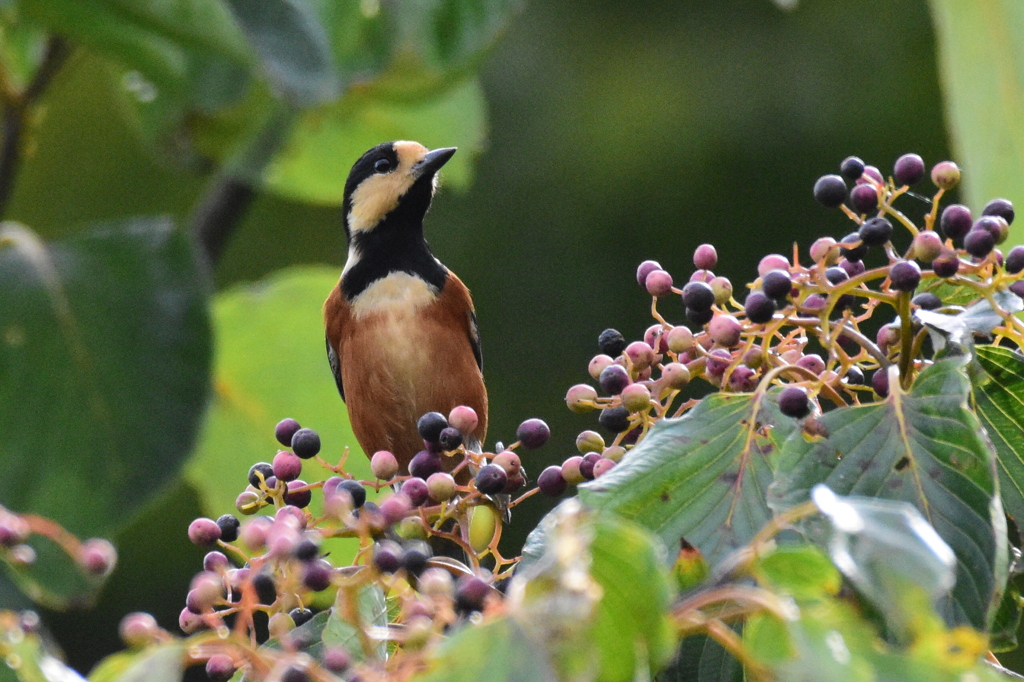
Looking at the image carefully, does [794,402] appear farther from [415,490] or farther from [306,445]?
[306,445]

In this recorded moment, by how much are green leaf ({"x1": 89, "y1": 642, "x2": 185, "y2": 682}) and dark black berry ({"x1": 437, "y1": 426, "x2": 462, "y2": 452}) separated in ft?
2.13

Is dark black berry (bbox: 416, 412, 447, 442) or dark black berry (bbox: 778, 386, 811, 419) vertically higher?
dark black berry (bbox: 778, 386, 811, 419)

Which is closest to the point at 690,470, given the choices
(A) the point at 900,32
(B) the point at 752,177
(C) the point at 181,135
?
(C) the point at 181,135

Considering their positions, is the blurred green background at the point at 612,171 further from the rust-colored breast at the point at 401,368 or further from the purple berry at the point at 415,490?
the purple berry at the point at 415,490

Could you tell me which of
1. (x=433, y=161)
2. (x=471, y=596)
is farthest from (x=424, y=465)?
(x=433, y=161)

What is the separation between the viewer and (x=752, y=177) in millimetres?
6023

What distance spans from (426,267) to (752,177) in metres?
3.71

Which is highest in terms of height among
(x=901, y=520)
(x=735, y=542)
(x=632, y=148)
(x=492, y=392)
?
(x=901, y=520)

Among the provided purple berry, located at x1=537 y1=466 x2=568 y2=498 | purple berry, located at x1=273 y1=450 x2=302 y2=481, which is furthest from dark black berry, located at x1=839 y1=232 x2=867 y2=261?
purple berry, located at x1=273 y1=450 x2=302 y2=481

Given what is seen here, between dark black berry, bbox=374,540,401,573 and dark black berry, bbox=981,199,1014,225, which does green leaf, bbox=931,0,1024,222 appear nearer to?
dark black berry, bbox=981,199,1014,225

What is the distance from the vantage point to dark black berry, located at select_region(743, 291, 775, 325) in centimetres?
104

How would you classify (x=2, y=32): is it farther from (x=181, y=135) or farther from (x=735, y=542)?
(x=735, y=542)

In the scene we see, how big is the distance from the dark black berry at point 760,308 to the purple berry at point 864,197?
0.62 ft

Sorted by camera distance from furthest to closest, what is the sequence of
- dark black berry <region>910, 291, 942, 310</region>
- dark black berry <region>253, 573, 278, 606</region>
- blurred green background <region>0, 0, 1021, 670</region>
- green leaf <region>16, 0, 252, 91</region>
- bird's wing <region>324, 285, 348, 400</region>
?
blurred green background <region>0, 0, 1021, 670</region>, bird's wing <region>324, 285, 348, 400</region>, green leaf <region>16, 0, 252, 91</region>, dark black berry <region>910, 291, 942, 310</region>, dark black berry <region>253, 573, 278, 606</region>
